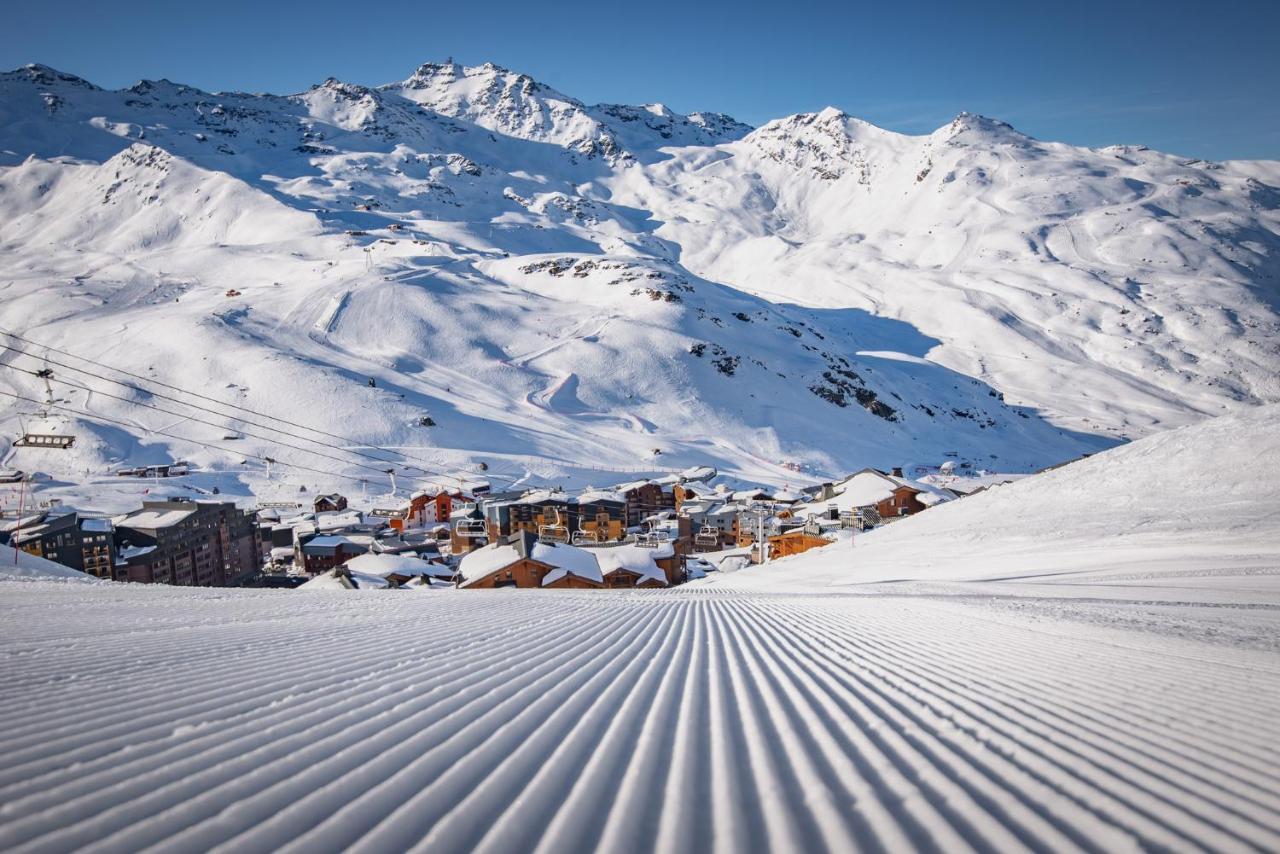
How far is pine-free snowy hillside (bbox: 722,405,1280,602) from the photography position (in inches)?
432

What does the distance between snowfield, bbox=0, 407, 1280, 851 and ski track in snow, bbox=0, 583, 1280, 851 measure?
0.06 ft

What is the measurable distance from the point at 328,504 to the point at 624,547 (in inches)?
1241

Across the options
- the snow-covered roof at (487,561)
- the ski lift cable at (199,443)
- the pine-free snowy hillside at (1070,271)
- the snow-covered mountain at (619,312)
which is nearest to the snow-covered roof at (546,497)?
the snow-covered mountain at (619,312)

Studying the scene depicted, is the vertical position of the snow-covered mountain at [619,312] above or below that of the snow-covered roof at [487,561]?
above

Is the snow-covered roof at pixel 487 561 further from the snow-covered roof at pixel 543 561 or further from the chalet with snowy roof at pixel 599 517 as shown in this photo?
the chalet with snowy roof at pixel 599 517

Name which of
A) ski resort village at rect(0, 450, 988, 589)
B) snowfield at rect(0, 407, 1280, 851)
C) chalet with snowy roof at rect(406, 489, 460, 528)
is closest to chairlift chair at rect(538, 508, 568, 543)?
ski resort village at rect(0, 450, 988, 589)

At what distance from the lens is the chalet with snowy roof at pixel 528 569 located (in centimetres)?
2573

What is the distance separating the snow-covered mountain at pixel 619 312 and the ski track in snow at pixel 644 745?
51509 mm

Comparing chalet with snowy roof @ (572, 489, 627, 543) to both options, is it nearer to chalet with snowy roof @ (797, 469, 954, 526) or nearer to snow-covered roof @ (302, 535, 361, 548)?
chalet with snowy roof @ (797, 469, 954, 526)

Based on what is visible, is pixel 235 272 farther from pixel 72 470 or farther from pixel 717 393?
pixel 717 393

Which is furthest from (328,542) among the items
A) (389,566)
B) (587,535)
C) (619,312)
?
(619,312)

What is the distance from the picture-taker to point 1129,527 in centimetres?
1380

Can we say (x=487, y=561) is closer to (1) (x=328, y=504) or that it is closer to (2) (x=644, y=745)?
(2) (x=644, y=745)

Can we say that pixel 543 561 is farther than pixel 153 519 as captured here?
No
